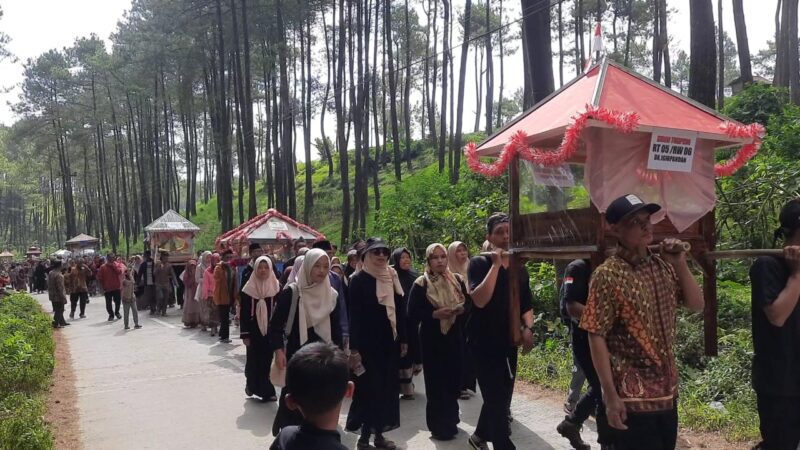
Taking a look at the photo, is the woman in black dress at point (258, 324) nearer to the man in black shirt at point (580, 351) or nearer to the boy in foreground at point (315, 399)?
the man in black shirt at point (580, 351)

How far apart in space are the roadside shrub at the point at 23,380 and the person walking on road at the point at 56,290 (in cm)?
361

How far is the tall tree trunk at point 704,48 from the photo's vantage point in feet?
34.0

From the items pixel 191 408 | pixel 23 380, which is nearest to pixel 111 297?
pixel 23 380

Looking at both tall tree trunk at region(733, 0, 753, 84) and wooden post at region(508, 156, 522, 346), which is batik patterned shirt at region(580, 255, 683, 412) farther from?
tall tree trunk at region(733, 0, 753, 84)

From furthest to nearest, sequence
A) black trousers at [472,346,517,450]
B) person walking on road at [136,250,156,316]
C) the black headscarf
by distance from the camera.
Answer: person walking on road at [136,250,156,316], the black headscarf, black trousers at [472,346,517,450]

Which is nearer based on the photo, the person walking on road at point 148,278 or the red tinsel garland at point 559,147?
the red tinsel garland at point 559,147

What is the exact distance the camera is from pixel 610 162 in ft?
14.4

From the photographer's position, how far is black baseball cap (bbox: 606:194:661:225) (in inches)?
118

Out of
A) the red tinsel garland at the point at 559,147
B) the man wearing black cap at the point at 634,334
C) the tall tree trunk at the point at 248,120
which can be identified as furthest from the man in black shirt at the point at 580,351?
the tall tree trunk at the point at 248,120

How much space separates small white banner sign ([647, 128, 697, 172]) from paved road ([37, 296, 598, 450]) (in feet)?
8.70

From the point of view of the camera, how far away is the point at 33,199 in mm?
74688

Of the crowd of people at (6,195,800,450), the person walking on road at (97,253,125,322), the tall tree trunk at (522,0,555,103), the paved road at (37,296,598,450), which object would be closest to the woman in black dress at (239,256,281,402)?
the crowd of people at (6,195,800,450)

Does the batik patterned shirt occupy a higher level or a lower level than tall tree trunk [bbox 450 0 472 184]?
lower

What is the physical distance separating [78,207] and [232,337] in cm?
6766
